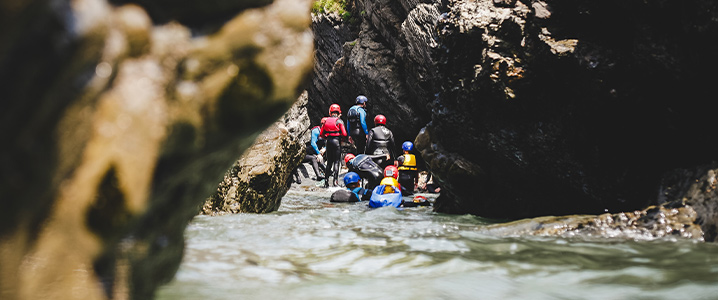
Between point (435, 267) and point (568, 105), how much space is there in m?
3.36

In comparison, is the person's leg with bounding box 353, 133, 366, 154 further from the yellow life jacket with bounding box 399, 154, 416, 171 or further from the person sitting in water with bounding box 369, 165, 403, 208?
the person sitting in water with bounding box 369, 165, 403, 208

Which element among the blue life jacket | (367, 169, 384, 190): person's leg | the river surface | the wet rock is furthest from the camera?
(367, 169, 384, 190): person's leg

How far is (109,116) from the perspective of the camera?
1.24m

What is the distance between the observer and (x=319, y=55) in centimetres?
2050

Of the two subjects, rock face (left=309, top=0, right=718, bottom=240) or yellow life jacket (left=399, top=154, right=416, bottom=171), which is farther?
yellow life jacket (left=399, top=154, right=416, bottom=171)

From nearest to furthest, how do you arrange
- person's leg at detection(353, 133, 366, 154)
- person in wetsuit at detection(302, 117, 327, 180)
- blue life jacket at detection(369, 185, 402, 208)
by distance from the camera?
1. blue life jacket at detection(369, 185, 402, 208)
2. person's leg at detection(353, 133, 366, 154)
3. person in wetsuit at detection(302, 117, 327, 180)

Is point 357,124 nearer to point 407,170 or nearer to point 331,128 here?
point 331,128

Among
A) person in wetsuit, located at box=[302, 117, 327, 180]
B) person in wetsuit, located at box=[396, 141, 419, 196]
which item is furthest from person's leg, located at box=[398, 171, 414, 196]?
person in wetsuit, located at box=[302, 117, 327, 180]

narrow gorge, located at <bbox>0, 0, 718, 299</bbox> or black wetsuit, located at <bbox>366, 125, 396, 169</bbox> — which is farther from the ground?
black wetsuit, located at <bbox>366, 125, 396, 169</bbox>

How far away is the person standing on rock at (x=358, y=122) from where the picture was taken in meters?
14.1

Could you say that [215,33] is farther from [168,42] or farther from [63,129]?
[63,129]

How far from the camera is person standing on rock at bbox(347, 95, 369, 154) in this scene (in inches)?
554

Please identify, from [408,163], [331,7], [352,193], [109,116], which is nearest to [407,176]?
[408,163]

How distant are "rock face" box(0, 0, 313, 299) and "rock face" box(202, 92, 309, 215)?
4.45m
